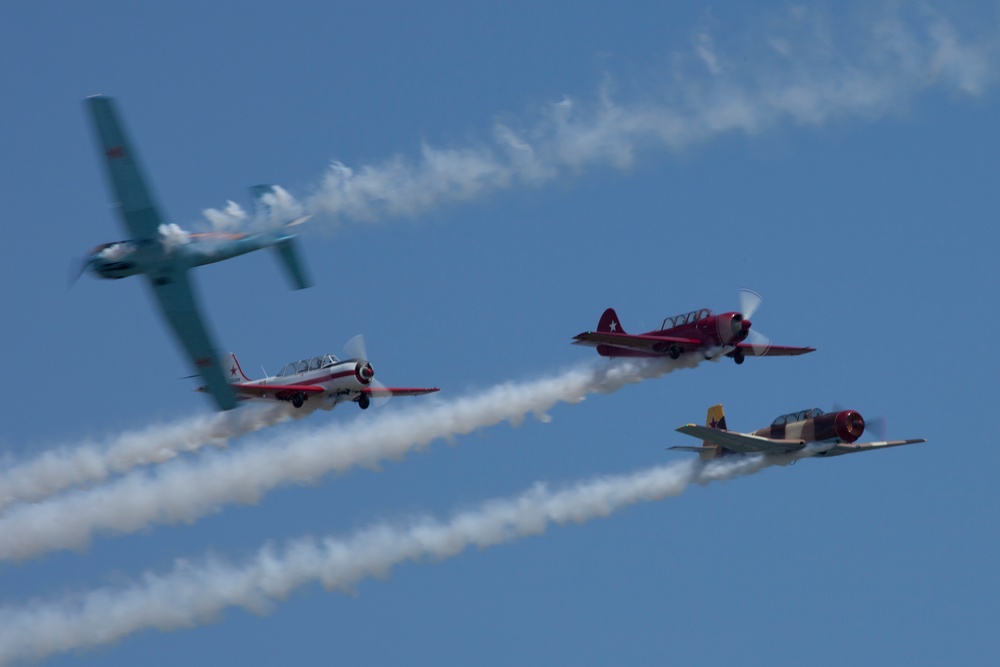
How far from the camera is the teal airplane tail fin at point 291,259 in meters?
76.9

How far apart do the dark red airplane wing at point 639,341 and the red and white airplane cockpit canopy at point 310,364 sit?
7612 millimetres

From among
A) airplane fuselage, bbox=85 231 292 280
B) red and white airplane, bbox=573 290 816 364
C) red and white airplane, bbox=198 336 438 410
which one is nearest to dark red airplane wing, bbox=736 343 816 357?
red and white airplane, bbox=573 290 816 364

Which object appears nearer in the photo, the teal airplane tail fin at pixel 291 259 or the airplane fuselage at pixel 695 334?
the teal airplane tail fin at pixel 291 259

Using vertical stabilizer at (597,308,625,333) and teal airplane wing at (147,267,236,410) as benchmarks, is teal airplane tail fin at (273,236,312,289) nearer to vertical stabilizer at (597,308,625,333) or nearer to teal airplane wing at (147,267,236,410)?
teal airplane wing at (147,267,236,410)

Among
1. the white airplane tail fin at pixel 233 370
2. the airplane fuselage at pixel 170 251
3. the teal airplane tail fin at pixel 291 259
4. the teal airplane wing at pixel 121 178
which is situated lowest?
the white airplane tail fin at pixel 233 370

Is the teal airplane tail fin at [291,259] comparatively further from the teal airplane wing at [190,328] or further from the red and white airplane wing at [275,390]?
the red and white airplane wing at [275,390]

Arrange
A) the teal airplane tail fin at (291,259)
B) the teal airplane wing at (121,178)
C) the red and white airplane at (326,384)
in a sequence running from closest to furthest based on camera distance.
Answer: the teal airplane wing at (121,178), the teal airplane tail fin at (291,259), the red and white airplane at (326,384)

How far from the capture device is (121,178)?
7650 cm

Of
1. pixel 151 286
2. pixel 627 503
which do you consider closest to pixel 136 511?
pixel 151 286

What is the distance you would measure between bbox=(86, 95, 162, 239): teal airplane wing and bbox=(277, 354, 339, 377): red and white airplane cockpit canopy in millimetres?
8870

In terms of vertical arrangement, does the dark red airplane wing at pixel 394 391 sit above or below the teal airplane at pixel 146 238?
below

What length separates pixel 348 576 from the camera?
3233 inches

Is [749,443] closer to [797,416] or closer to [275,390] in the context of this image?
[797,416]

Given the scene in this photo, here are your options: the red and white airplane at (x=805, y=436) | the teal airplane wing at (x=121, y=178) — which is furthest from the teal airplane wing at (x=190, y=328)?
the red and white airplane at (x=805, y=436)
